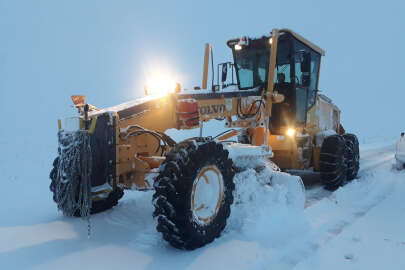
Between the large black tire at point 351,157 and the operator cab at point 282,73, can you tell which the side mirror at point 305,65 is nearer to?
the operator cab at point 282,73

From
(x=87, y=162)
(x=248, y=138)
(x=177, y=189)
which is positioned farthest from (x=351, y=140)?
(x=87, y=162)

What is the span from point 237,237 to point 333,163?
3592 millimetres

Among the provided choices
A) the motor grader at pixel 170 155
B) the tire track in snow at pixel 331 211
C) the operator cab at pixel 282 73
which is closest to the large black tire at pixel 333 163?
the tire track in snow at pixel 331 211

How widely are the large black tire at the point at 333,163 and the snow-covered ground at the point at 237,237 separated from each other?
1147mm

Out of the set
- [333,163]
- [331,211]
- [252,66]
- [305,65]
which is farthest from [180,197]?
[333,163]

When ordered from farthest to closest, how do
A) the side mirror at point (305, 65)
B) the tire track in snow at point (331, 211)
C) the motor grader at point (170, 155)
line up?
1. the side mirror at point (305, 65)
2. the tire track in snow at point (331, 211)
3. the motor grader at point (170, 155)

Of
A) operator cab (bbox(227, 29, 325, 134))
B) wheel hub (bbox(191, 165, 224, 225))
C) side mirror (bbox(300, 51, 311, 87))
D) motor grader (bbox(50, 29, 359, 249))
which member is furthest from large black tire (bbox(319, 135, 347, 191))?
wheel hub (bbox(191, 165, 224, 225))

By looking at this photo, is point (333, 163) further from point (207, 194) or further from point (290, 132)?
point (207, 194)

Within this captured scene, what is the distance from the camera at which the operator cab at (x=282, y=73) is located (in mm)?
5824

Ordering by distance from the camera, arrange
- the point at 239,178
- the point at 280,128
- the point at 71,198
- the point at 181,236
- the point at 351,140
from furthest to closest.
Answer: the point at 351,140, the point at 280,128, the point at 239,178, the point at 71,198, the point at 181,236

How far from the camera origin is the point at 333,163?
243 inches

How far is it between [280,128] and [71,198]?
421 cm

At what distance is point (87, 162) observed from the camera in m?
3.06

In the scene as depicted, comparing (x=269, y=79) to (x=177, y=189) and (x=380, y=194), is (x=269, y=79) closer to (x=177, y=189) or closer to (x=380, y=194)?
(x=380, y=194)
